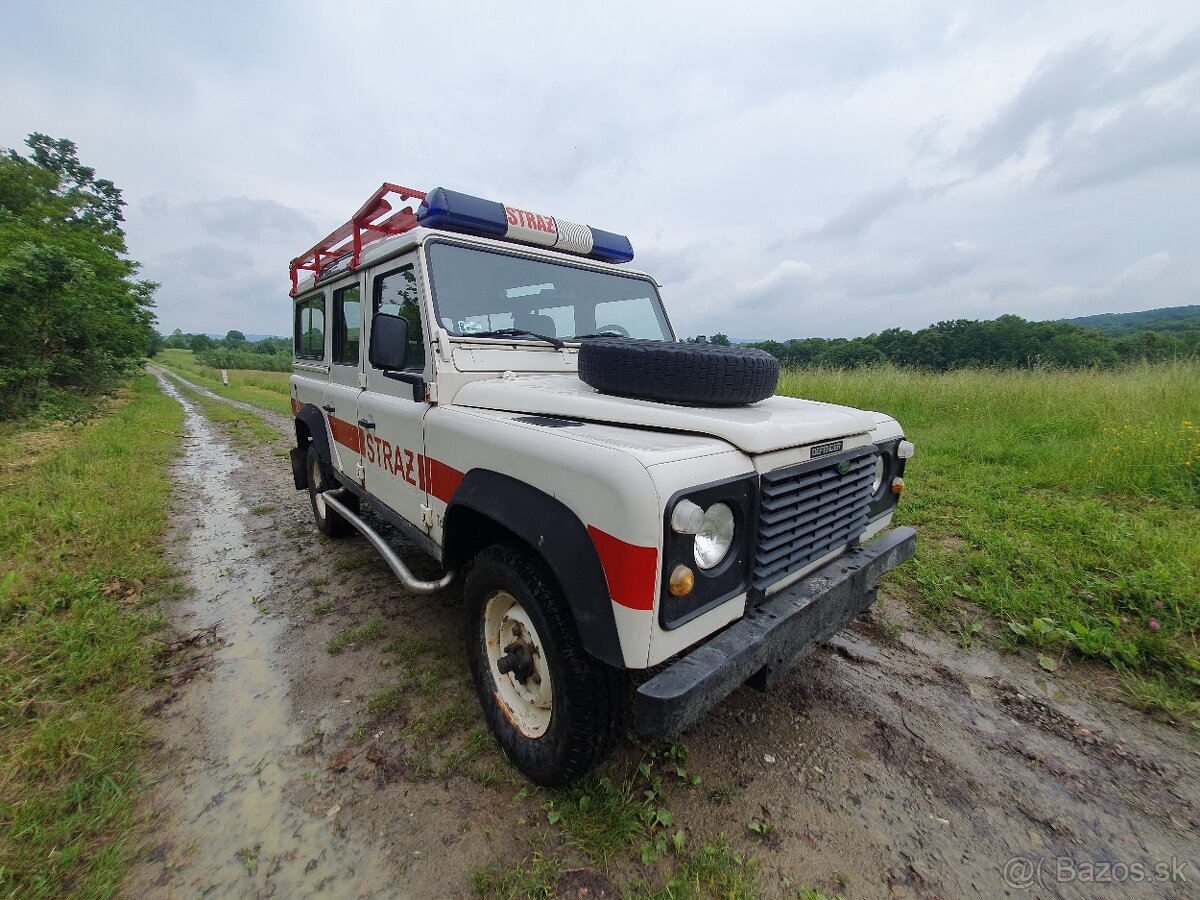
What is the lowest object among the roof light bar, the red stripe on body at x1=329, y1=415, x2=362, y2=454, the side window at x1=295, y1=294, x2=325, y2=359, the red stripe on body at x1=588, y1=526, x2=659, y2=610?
the red stripe on body at x1=588, y1=526, x2=659, y2=610

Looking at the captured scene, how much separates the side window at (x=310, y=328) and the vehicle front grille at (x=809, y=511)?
12.9ft

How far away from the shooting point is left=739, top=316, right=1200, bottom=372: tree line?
29.4ft

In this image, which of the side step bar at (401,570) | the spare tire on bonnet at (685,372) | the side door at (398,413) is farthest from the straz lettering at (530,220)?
the side step bar at (401,570)

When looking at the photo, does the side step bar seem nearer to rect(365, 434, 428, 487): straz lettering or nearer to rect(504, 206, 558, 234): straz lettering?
rect(365, 434, 428, 487): straz lettering

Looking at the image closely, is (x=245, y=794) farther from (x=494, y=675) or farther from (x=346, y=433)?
(x=346, y=433)

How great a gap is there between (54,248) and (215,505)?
9.45 m

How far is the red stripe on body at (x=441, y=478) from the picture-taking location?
230 cm

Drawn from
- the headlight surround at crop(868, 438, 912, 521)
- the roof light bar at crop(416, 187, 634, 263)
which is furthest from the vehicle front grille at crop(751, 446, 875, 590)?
the roof light bar at crop(416, 187, 634, 263)

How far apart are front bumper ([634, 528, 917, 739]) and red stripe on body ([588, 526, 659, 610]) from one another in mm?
246

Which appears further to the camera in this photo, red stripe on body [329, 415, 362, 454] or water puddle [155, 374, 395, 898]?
red stripe on body [329, 415, 362, 454]

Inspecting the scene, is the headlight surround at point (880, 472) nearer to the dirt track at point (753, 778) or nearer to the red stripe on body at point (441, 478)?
the dirt track at point (753, 778)

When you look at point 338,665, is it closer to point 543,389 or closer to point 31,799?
point 31,799

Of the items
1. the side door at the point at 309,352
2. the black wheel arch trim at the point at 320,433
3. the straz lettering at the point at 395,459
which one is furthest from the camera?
the side door at the point at 309,352

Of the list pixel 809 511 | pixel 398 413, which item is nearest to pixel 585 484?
pixel 809 511
